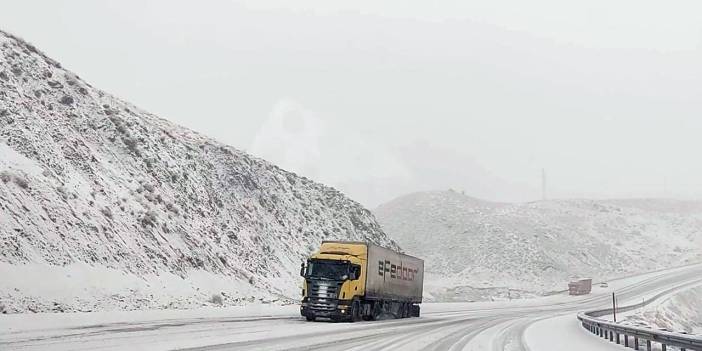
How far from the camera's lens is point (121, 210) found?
37031 millimetres

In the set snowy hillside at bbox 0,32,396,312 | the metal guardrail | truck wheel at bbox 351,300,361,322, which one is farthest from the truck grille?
the metal guardrail

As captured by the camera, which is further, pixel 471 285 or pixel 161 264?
pixel 471 285

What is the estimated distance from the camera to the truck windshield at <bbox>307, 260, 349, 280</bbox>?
28.7 meters

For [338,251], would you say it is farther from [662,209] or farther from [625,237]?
[662,209]

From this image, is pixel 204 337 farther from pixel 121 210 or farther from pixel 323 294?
pixel 121 210

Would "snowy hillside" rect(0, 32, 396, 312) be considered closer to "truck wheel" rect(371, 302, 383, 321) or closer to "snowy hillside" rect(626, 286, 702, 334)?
"truck wheel" rect(371, 302, 383, 321)

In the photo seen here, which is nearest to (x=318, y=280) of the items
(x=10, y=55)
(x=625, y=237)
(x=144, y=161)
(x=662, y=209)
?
(x=144, y=161)

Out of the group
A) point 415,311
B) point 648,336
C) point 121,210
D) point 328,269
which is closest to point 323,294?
point 328,269

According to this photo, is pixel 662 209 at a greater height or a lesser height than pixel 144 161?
greater

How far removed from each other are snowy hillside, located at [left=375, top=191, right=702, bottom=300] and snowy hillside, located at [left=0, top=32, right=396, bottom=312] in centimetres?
3119

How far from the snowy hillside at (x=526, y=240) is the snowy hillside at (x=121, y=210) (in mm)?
31191

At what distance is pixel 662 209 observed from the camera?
166 m

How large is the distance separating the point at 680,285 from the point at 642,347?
238ft

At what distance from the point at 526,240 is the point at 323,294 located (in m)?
91.3
